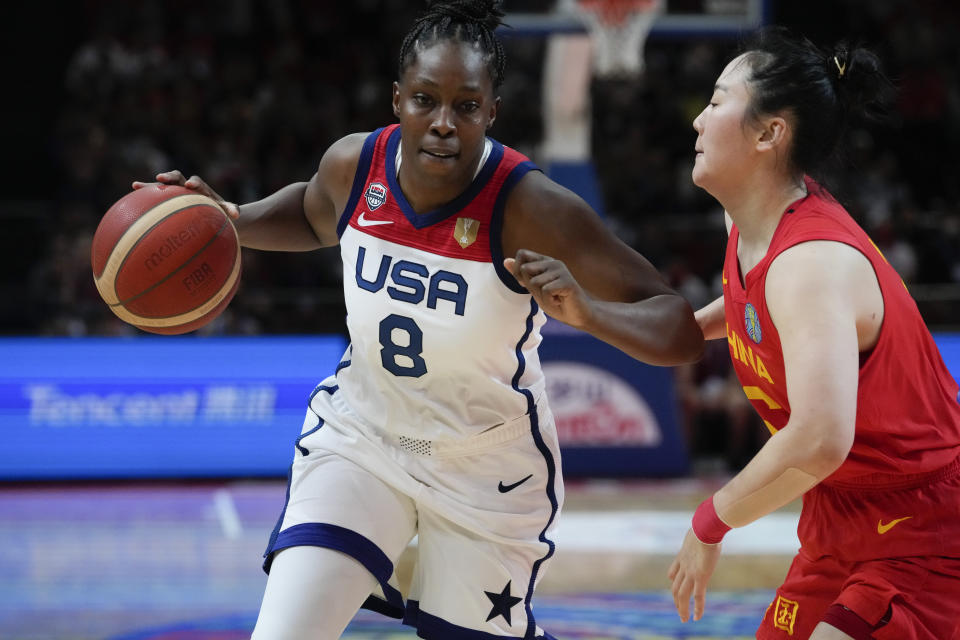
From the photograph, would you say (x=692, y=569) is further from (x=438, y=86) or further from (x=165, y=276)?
(x=165, y=276)

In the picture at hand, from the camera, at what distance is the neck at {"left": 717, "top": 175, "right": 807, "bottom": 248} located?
2475mm

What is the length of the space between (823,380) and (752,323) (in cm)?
28

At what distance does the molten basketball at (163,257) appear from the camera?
2.96 m

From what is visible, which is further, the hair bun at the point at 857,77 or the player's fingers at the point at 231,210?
the player's fingers at the point at 231,210

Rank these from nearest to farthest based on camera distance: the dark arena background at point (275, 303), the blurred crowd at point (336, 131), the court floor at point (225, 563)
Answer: the court floor at point (225, 563)
the dark arena background at point (275, 303)
the blurred crowd at point (336, 131)

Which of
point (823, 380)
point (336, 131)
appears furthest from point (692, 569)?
point (336, 131)

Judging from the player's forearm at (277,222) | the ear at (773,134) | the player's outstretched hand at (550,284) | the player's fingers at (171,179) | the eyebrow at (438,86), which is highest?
the eyebrow at (438,86)

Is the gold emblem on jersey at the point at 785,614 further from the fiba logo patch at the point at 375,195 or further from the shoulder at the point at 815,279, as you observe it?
the fiba logo patch at the point at 375,195

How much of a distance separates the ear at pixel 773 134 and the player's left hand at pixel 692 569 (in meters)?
0.83

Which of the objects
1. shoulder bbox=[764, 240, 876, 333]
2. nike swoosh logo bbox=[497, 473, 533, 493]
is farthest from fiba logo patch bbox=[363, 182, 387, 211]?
shoulder bbox=[764, 240, 876, 333]

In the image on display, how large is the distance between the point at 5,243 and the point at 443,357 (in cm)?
794

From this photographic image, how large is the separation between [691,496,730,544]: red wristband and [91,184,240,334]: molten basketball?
1407 mm

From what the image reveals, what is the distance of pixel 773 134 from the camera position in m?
2.47

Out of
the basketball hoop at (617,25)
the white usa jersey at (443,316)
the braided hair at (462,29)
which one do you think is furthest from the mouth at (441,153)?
the basketball hoop at (617,25)
